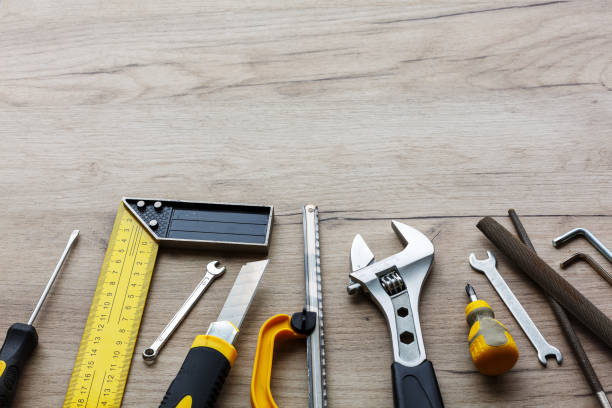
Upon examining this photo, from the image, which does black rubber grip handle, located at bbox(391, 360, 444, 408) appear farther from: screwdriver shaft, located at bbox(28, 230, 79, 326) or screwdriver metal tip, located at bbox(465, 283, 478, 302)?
screwdriver shaft, located at bbox(28, 230, 79, 326)

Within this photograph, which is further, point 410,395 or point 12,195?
point 12,195

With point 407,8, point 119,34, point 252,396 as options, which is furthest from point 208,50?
point 252,396

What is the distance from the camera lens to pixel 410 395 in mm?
688

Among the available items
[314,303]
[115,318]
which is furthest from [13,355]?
[314,303]

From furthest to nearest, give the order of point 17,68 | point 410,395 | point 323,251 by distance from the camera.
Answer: point 17,68
point 323,251
point 410,395

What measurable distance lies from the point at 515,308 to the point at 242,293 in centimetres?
47

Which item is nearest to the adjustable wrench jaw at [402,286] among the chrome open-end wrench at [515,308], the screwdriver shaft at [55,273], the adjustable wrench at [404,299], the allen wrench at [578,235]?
the adjustable wrench at [404,299]

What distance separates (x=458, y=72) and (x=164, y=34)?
0.75 metres

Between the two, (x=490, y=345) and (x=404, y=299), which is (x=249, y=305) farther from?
(x=490, y=345)

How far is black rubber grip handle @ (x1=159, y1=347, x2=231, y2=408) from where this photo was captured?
26.4 inches

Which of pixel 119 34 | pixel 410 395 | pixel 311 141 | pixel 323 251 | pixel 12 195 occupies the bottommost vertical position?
pixel 410 395

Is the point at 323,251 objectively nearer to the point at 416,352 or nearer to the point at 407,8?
the point at 416,352

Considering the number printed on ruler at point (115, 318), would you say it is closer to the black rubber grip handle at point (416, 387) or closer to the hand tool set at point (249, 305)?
the hand tool set at point (249, 305)

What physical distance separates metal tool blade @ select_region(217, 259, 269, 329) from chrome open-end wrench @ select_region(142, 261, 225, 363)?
0.19ft
